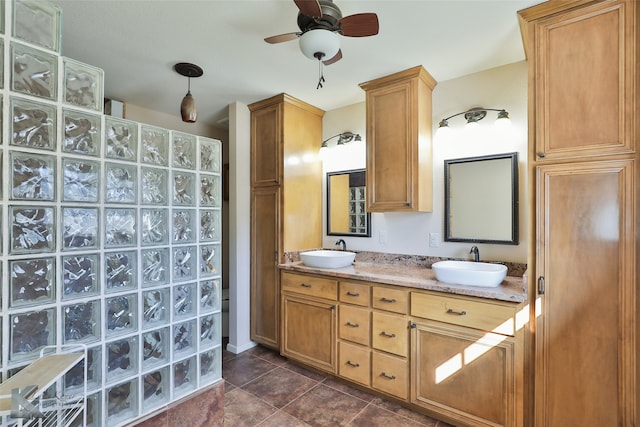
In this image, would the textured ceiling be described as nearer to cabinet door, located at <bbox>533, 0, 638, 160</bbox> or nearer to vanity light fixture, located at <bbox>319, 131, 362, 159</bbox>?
cabinet door, located at <bbox>533, 0, 638, 160</bbox>

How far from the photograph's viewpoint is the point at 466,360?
1.89m

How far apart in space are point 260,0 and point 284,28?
28cm

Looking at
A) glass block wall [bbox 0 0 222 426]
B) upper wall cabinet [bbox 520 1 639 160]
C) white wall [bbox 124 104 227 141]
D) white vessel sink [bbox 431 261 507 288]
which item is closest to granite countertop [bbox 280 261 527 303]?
white vessel sink [bbox 431 261 507 288]

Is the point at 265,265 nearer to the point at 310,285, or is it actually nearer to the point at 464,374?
the point at 310,285

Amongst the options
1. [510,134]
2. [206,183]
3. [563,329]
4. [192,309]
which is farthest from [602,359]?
[206,183]

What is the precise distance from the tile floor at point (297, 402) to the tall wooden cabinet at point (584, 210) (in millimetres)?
858

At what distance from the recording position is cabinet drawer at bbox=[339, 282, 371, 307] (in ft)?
7.57

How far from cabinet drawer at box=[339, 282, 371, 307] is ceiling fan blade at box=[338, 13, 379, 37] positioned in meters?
1.71

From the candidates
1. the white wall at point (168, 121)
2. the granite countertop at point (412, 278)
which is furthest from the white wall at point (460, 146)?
the white wall at point (168, 121)

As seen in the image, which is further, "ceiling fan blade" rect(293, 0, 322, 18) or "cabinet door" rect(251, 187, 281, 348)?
"cabinet door" rect(251, 187, 281, 348)

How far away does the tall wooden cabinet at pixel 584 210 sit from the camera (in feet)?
4.91

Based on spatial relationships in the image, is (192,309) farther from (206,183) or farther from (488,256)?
(488,256)

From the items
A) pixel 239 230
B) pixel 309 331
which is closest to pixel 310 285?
pixel 309 331

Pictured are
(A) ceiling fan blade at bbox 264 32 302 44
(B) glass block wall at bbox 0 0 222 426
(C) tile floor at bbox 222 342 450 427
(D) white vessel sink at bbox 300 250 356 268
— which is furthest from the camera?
(D) white vessel sink at bbox 300 250 356 268
